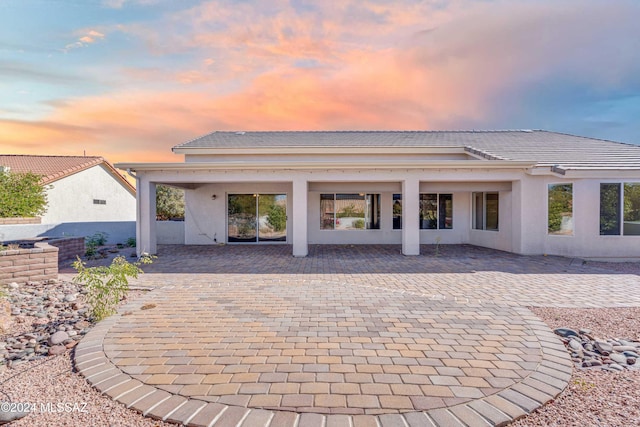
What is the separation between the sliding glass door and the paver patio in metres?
6.89

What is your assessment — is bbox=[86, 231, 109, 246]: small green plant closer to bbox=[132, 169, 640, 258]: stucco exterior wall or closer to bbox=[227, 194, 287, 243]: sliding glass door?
bbox=[132, 169, 640, 258]: stucco exterior wall

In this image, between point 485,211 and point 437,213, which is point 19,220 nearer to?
point 437,213

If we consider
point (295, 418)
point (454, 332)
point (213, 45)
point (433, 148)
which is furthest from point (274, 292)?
point (433, 148)

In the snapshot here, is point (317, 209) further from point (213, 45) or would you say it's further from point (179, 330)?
point (179, 330)

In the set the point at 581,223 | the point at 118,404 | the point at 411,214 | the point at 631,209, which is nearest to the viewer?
the point at 118,404

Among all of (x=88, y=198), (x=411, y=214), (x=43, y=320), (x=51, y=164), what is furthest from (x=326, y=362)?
(x=51, y=164)

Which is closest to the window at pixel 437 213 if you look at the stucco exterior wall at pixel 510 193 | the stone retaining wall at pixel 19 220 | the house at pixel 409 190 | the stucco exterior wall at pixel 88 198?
the house at pixel 409 190

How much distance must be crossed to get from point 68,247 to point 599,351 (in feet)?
43.7

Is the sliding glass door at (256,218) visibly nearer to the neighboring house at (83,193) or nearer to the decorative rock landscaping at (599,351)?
the neighboring house at (83,193)

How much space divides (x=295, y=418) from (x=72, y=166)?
2461 cm

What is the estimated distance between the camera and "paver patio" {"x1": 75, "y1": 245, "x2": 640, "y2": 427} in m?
2.57

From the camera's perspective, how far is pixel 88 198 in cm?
2097

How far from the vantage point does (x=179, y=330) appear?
431 centimetres

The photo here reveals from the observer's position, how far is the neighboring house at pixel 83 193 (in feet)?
51.0
